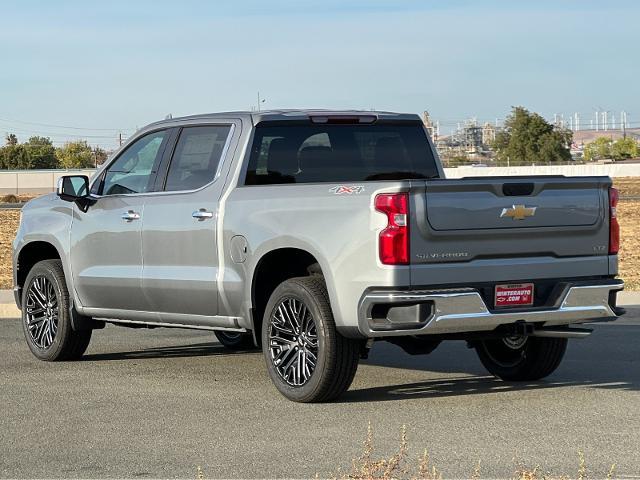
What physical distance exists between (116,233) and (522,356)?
3463mm

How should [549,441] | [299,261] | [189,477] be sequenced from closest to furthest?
1. [189,477]
2. [549,441]
3. [299,261]

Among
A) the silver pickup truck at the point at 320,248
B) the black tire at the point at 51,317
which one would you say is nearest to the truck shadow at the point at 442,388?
the silver pickup truck at the point at 320,248

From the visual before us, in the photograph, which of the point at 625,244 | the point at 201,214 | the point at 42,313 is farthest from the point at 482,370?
the point at 625,244

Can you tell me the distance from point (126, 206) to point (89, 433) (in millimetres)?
3160

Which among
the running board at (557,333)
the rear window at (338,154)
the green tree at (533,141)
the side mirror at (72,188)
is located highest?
the rear window at (338,154)

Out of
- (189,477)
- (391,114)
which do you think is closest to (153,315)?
(391,114)

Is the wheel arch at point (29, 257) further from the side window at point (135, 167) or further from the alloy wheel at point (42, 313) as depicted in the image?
the side window at point (135, 167)

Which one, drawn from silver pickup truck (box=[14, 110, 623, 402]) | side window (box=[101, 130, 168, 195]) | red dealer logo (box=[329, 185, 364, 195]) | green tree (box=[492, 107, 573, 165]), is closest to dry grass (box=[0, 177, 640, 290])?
silver pickup truck (box=[14, 110, 623, 402])

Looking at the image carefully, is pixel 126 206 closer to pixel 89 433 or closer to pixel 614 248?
pixel 89 433

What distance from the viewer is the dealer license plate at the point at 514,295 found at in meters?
9.02

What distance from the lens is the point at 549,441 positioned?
7.75m

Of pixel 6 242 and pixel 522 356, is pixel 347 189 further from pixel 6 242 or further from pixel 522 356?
pixel 6 242

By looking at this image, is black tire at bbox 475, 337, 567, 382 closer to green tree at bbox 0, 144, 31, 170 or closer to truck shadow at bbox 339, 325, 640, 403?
truck shadow at bbox 339, 325, 640, 403

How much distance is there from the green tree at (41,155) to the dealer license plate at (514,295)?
171152mm
